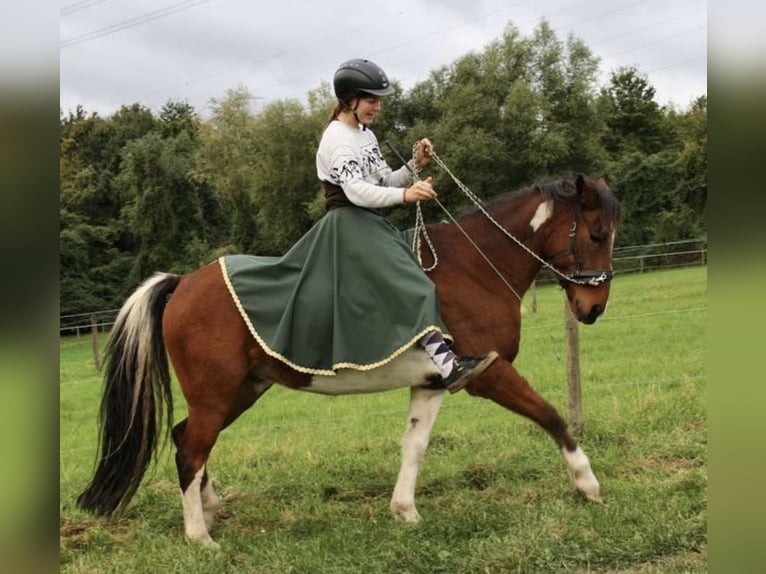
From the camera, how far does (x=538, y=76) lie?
32.3 m

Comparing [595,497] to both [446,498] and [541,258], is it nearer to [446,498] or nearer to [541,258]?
[446,498]

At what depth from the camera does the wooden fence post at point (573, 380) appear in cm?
599

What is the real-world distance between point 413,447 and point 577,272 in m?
Result: 1.55

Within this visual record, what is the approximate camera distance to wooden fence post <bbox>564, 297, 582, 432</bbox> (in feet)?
19.6

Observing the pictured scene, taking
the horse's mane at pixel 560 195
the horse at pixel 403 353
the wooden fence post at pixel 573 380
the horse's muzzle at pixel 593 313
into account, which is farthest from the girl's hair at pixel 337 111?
the wooden fence post at pixel 573 380

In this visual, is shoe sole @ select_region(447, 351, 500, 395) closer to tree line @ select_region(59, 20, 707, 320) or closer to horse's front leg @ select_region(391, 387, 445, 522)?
horse's front leg @ select_region(391, 387, 445, 522)

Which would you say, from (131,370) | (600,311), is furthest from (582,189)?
(131,370)

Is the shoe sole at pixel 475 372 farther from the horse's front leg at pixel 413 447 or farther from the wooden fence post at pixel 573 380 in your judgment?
the wooden fence post at pixel 573 380

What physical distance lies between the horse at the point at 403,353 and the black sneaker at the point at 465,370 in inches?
7.9

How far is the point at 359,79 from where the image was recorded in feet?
13.4

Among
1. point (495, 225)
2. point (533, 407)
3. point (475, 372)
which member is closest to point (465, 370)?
point (475, 372)
